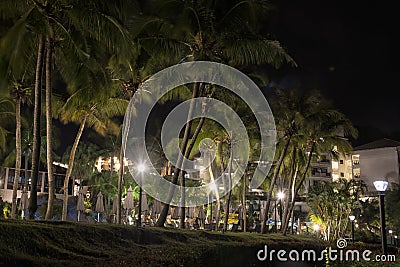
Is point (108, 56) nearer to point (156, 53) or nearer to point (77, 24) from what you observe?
point (156, 53)

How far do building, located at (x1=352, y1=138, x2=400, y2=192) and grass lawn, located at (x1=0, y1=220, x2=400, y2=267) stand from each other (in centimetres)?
6824

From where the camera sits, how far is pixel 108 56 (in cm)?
2111

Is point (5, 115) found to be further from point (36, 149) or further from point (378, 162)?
point (378, 162)

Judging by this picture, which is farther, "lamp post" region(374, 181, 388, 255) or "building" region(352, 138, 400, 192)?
"building" region(352, 138, 400, 192)

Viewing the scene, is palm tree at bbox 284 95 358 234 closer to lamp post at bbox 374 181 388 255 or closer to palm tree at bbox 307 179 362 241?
palm tree at bbox 307 179 362 241

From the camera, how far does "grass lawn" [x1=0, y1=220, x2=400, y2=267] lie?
37.1ft

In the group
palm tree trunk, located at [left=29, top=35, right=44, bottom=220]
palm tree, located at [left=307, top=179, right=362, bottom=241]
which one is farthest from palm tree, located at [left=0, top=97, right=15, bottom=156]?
palm tree, located at [left=307, top=179, right=362, bottom=241]

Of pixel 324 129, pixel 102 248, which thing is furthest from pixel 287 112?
pixel 102 248

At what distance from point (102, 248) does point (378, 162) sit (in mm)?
79928

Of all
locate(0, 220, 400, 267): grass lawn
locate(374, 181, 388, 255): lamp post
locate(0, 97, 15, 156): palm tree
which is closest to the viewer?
locate(0, 220, 400, 267): grass lawn

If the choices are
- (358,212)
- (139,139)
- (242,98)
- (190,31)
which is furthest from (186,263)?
(358,212)

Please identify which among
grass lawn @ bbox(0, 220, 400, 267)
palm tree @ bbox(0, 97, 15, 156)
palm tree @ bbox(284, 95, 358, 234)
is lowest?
grass lawn @ bbox(0, 220, 400, 267)

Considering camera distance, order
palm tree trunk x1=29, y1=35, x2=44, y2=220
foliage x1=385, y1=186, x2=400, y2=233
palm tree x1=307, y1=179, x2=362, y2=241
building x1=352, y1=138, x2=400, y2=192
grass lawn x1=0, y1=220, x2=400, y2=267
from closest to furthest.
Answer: grass lawn x1=0, y1=220, x2=400, y2=267 < palm tree trunk x1=29, y1=35, x2=44, y2=220 < palm tree x1=307, y1=179, x2=362, y2=241 < foliage x1=385, y1=186, x2=400, y2=233 < building x1=352, y1=138, x2=400, y2=192

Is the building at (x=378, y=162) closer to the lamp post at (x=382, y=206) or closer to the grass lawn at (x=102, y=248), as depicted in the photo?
the lamp post at (x=382, y=206)
